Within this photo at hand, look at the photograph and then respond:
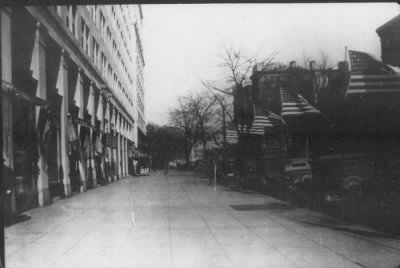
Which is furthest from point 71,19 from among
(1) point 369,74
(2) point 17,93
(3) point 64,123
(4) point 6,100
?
(1) point 369,74

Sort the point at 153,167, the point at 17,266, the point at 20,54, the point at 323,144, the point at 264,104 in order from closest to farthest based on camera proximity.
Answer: the point at 17,266 < the point at 20,54 < the point at 323,144 < the point at 264,104 < the point at 153,167

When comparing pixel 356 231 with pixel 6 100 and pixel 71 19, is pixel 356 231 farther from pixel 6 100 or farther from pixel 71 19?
pixel 71 19

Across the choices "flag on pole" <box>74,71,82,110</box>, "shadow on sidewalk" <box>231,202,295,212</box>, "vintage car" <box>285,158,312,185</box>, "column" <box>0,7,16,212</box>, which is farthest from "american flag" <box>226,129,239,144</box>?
"column" <box>0,7,16,212</box>

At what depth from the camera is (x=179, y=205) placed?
1402 cm

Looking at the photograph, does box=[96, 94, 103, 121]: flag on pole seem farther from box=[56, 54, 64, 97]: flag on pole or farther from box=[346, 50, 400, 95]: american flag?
box=[346, 50, 400, 95]: american flag

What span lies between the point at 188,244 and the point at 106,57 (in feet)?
68.2

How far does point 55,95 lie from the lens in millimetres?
16406

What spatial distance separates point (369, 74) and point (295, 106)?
28.8 ft

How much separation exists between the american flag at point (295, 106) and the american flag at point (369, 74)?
645 cm

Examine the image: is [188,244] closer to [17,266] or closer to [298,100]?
[17,266]

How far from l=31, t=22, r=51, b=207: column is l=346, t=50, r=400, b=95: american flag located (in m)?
10.2

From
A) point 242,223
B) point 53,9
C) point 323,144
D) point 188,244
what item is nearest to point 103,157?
point 53,9

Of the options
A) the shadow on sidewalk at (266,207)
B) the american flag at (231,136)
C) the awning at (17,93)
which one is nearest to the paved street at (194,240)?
the shadow on sidewalk at (266,207)

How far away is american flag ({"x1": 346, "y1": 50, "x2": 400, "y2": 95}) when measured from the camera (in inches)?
363
